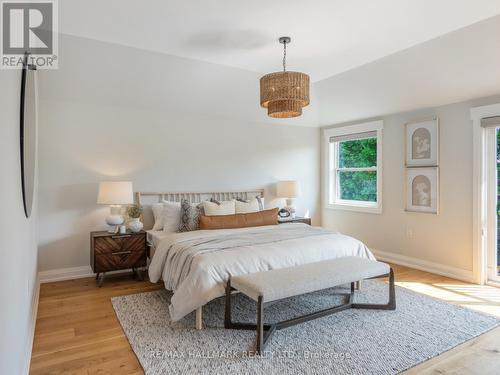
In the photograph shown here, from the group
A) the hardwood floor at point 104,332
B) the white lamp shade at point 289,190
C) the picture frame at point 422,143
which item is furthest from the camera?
the white lamp shade at point 289,190

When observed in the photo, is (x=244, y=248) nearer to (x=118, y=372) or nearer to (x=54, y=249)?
(x=118, y=372)

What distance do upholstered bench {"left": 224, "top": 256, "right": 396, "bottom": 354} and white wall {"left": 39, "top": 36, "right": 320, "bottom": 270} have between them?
2519 mm

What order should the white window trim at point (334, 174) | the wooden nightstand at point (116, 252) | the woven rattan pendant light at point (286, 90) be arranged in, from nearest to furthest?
the woven rattan pendant light at point (286, 90) → the wooden nightstand at point (116, 252) → the white window trim at point (334, 174)

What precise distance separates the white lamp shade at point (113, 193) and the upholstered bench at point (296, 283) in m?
1.94

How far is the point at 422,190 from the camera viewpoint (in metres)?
4.58

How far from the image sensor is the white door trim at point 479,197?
3.94 m

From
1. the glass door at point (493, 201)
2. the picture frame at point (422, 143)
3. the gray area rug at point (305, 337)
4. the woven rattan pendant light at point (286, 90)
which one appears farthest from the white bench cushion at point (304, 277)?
the picture frame at point (422, 143)

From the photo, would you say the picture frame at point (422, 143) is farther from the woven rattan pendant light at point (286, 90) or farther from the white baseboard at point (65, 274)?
the white baseboard at point (65, 274)

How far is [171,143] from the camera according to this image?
4797 mm

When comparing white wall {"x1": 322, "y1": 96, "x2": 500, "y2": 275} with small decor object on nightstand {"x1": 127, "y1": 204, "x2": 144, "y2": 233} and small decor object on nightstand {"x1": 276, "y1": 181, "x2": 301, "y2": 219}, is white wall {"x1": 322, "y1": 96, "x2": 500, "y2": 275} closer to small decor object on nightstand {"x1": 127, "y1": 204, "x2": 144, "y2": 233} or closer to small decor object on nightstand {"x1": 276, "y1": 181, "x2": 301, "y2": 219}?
small decor object on nightstand {"x1": 276, "y1": 181, "x2": 301, "y2": 219}

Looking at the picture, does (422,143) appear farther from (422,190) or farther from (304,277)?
(304,277)

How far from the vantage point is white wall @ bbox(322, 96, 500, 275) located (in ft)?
13.5

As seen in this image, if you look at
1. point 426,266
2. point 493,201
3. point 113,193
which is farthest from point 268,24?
point 426,266

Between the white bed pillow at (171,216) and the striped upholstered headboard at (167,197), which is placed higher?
the striped upholstered headboard at (167,197)
